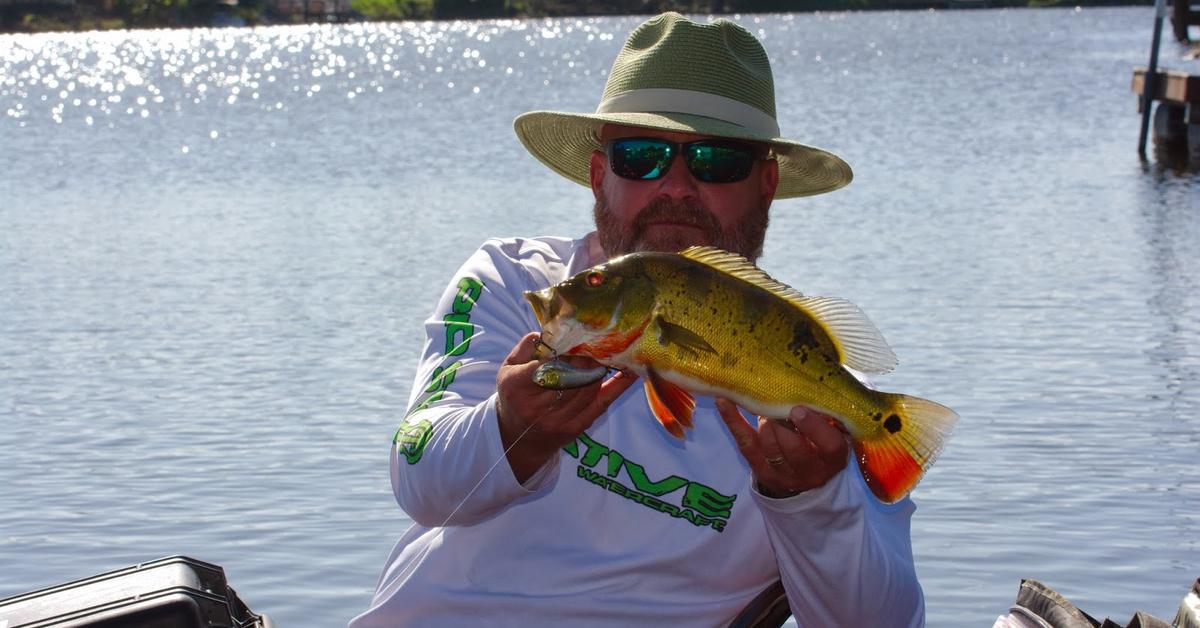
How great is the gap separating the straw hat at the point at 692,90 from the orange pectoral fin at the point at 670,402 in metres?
1.12

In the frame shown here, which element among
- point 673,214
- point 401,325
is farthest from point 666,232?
point 401,325

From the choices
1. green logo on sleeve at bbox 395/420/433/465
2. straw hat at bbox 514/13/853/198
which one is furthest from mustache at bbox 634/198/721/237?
green logo on sleeve at bbox 395/420/433/465

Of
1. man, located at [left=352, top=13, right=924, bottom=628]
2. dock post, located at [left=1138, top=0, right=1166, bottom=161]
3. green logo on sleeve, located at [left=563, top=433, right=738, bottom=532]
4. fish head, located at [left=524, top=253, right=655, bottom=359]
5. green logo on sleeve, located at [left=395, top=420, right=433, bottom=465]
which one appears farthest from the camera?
dock post, located at [left=1138, top=0, right=1166, bottom=161]

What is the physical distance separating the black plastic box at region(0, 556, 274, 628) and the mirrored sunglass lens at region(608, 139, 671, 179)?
1.64 m

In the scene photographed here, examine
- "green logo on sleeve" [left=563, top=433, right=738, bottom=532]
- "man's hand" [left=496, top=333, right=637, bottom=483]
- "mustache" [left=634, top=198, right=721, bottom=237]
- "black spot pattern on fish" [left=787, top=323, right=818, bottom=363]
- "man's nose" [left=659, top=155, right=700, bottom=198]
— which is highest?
"man's nose" [left=659, top=155, right=700, bottom=198]

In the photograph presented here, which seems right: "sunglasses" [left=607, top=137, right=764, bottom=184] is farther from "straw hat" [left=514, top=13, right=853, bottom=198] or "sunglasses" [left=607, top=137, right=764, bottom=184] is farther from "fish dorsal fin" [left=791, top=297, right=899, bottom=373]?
"fish dorsal fin" [left=791, top=297, right=899, bottom=373]

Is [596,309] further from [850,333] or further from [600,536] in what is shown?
[600,536]

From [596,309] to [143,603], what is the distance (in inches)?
61.4

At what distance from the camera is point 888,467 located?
12.8ft

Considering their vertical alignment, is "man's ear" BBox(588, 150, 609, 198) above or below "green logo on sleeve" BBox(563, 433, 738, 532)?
above

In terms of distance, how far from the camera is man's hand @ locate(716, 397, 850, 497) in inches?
153

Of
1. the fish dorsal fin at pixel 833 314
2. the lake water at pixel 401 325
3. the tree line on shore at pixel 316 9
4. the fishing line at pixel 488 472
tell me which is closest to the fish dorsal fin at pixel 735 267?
the fish dorsal fin at pixel 833 314

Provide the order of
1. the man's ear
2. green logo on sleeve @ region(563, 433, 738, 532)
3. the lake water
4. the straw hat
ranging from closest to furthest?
green logo on sleeve @ region(563, 433, 738, 532)
the straw hat
the man's ear
the lake water

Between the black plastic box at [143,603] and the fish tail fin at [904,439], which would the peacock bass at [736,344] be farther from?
the black plastic box at [143,603]
